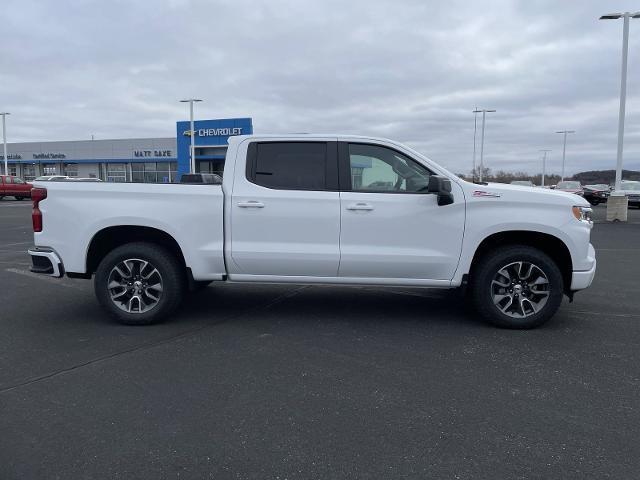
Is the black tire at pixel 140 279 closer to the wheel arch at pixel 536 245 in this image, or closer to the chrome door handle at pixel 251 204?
the chrome door handle at pixel 251 204

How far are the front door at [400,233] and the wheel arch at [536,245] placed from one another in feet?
1.26

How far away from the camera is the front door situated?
5.26 m

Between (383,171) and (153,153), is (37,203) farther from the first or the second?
(153,153)

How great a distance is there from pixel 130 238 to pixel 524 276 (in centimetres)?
422

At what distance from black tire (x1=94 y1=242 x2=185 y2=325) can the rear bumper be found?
389mm

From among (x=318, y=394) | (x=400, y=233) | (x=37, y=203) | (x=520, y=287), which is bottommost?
(x=318, y=394)

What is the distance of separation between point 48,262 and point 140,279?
3.15ft

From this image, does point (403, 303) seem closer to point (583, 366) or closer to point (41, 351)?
point (583, 366)

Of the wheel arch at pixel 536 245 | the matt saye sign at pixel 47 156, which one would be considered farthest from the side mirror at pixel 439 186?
the matt saye sign at pixel 47 156

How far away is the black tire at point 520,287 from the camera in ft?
17.2

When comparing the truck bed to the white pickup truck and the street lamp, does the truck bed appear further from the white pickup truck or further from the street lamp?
the street lamp

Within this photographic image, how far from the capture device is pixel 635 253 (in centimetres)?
1120

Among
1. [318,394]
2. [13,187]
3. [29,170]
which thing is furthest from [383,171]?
[29,170]

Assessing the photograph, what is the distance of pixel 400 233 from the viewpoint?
5.27 meters
